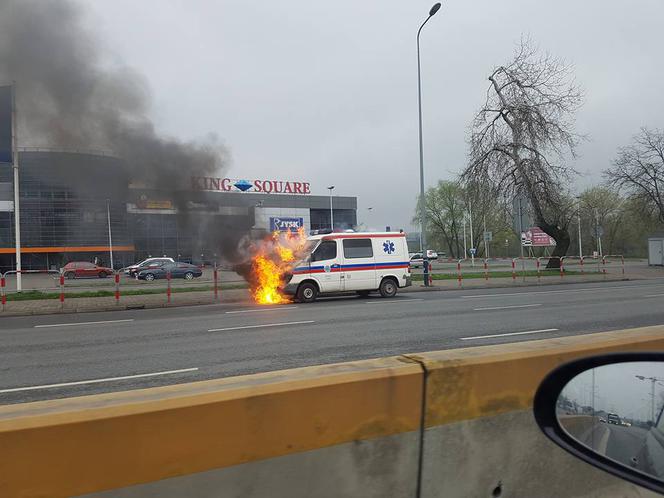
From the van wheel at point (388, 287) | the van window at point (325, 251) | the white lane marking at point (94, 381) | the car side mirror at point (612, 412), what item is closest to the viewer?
the car side mirror at point (612, 412)

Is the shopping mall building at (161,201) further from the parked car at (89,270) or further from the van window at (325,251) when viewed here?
the parked car at (89,270)

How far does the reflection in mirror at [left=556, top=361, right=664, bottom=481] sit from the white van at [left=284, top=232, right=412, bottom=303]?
1340cm

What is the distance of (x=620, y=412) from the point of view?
1656 mm

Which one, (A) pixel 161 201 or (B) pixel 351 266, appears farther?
(A) pixel 161 201

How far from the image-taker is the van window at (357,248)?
1579cm

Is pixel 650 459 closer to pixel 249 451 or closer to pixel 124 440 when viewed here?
pixel 249 451

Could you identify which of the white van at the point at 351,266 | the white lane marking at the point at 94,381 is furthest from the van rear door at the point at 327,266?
the white lane marking at the point at 94,381

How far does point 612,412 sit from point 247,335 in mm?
7770

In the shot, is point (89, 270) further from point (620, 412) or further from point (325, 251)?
point (620, 412)

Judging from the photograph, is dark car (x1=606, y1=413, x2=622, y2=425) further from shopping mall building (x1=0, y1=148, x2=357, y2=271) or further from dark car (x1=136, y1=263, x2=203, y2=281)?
dark car (x1=136, y1=263, x2=203, y2=281)

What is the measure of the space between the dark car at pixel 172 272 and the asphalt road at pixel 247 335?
16.7 metres

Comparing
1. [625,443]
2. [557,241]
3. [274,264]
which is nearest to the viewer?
[625,443]

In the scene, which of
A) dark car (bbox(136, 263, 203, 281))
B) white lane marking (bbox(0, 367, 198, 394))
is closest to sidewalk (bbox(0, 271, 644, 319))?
white lane marking (bbox(0, 367, 198, 394))

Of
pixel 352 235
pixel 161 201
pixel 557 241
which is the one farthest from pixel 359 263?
pixel 557 241
